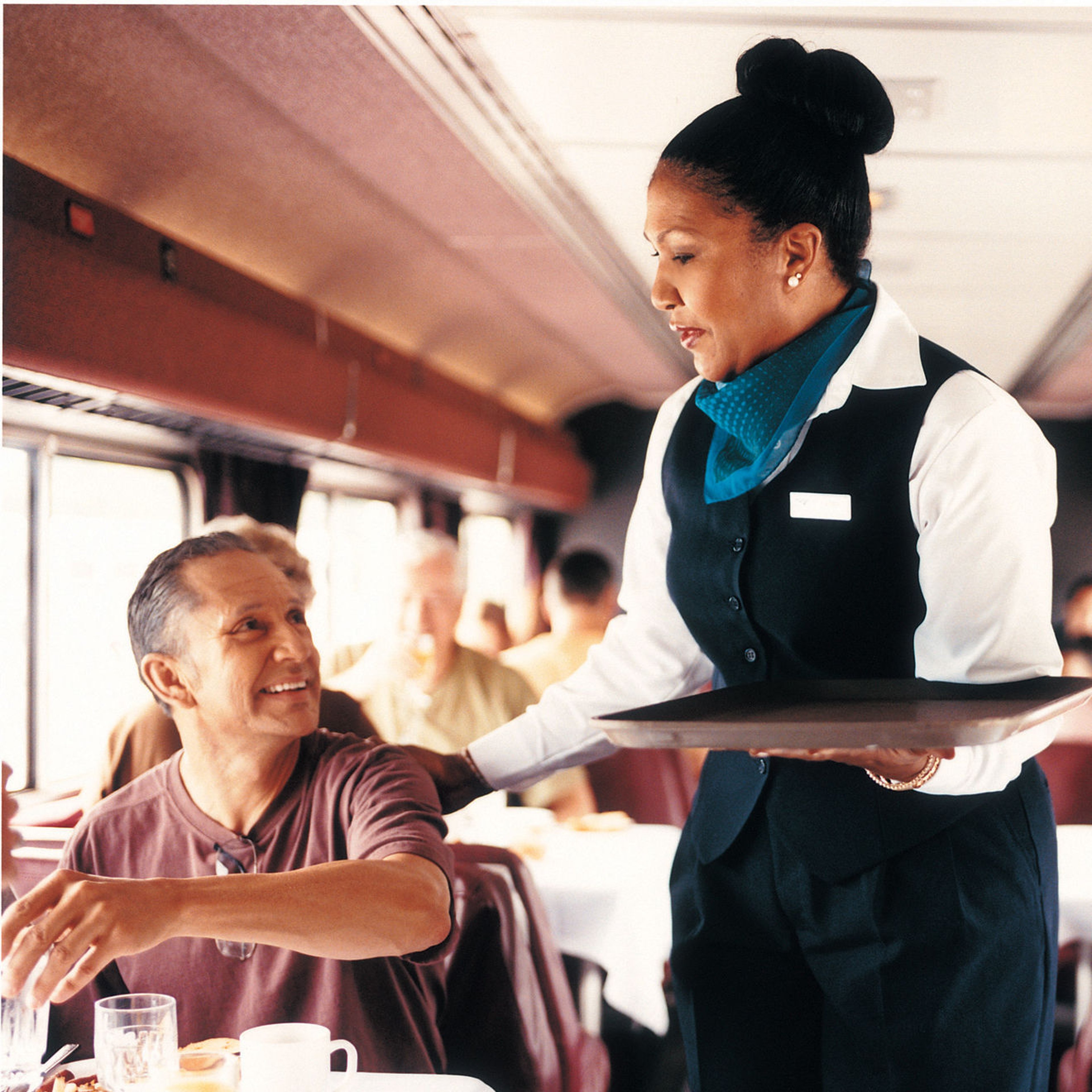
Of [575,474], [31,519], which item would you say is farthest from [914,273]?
[31,519]

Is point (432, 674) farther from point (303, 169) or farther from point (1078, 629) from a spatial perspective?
point (1078, 629)

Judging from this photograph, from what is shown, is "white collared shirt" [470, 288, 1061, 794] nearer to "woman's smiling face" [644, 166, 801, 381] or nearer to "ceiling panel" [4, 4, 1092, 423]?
"woman's smiling face" [644, 166, 801, 381]

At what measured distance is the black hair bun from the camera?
1.55 meters

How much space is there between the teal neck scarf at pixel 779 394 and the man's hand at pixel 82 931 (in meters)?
0.92

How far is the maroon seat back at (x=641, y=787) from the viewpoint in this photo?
12.0 feet

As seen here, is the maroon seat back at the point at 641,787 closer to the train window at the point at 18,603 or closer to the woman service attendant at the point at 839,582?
the train window at the point at 18,603

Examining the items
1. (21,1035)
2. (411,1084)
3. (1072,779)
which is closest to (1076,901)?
(1072,779)

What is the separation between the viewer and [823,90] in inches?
61.0

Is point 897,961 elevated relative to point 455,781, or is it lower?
lower

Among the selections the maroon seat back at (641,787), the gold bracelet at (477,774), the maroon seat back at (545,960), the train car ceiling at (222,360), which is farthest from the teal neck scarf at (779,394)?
the maroon seat back at (641,787)

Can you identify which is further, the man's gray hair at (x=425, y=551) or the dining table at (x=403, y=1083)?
the man's gray hair at (x=425, y=551)

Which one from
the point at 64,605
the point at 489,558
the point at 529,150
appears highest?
the point at 529,150

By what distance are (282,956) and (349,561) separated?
185 centimetres

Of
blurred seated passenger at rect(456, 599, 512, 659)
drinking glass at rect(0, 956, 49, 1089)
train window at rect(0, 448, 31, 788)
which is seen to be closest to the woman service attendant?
drinking glass at rect(0, 956, 49, 1089)
